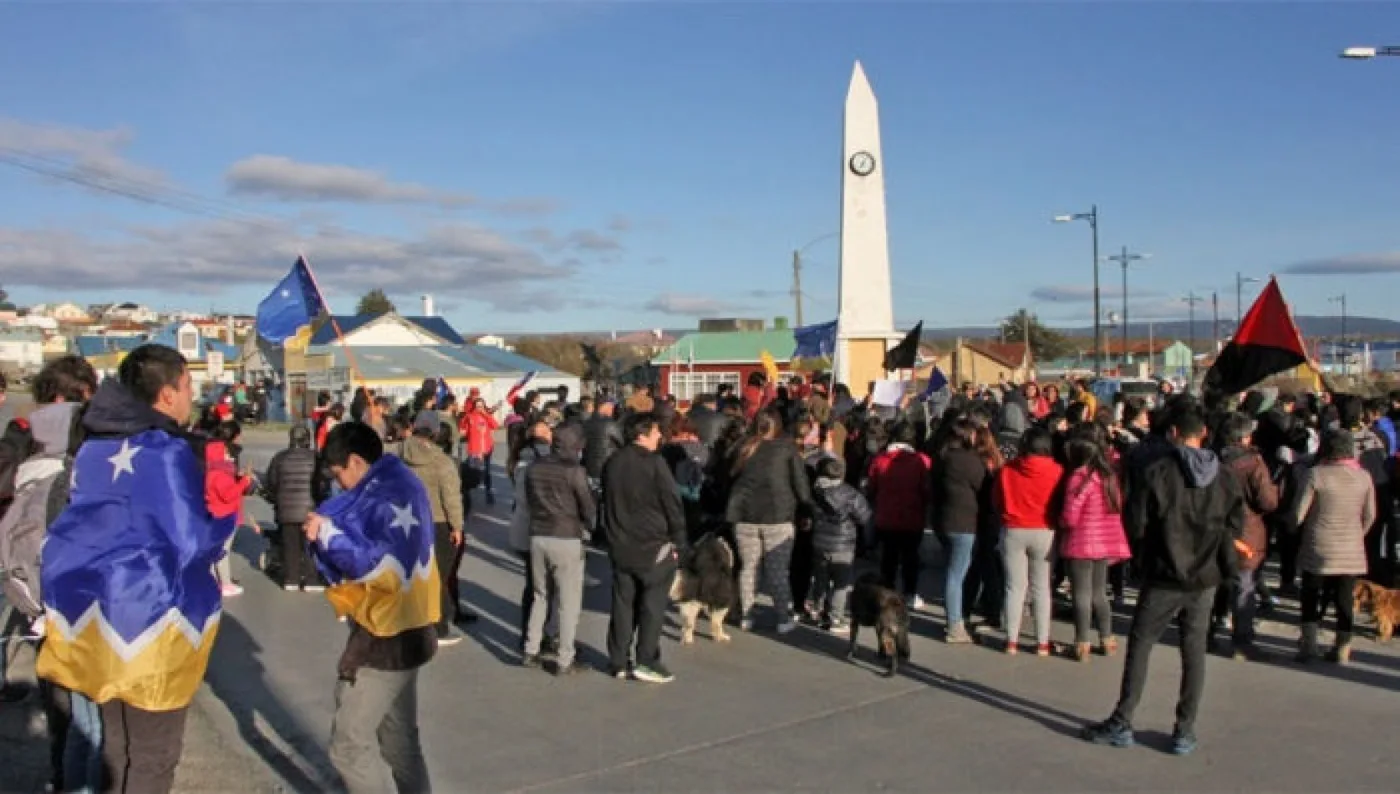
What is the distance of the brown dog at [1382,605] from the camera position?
787 centimetres

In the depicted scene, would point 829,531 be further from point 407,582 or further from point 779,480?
point 407,582

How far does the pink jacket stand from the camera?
763 centimetres

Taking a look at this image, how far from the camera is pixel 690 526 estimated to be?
1041cm

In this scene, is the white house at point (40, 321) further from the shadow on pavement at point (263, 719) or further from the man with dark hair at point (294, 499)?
the shadow on pavement at point (263, 719)

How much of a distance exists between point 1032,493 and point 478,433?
419 inches

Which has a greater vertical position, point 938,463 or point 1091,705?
point 938,463

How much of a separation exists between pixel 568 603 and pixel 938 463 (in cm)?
312

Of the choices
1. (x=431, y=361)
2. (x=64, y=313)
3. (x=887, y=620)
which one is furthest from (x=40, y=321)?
(x=887, y=620)

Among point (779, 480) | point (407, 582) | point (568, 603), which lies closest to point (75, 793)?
point (407, 582)

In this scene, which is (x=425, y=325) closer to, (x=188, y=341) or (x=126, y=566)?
(x=188, y=341)

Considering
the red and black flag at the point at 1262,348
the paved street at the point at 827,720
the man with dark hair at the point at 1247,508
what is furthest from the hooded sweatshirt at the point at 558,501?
the red and black flag at the point at 1262,348

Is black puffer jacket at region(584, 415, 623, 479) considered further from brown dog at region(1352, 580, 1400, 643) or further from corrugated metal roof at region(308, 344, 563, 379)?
corrugated metal roof at region(308, 344, 563, 379)

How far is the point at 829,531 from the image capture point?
8734 millimetres

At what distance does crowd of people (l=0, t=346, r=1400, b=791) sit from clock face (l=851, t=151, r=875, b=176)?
1328 cm
